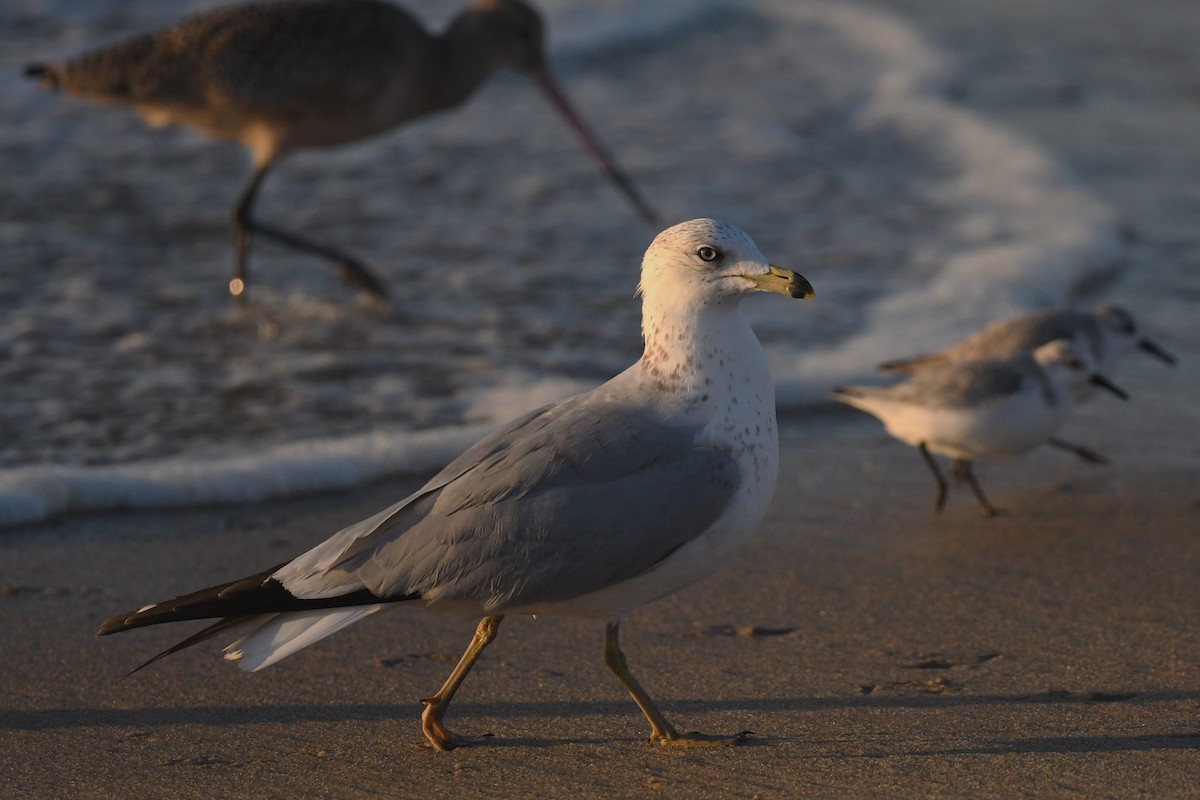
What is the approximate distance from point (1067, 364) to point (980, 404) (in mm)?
484

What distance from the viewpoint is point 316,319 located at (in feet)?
27.1

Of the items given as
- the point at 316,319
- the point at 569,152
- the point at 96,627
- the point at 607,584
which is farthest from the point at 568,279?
the point at 607,584

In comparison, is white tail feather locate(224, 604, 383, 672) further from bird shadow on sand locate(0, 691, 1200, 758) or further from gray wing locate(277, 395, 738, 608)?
bird shadow on sand locate(0, 691, 1200, 758)

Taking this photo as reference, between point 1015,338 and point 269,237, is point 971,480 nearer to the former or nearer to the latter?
point 1015,338

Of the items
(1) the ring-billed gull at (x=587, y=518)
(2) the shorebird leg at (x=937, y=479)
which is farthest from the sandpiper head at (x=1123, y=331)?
(1) the ring-billed gull at (x=587, y=518)

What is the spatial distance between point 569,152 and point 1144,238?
3.87 meters

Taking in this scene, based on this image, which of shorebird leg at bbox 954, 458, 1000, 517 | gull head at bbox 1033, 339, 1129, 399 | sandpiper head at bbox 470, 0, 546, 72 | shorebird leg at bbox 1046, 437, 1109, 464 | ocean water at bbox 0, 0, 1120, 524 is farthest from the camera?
sandpiper head at bbox 470, 0, 546, 72

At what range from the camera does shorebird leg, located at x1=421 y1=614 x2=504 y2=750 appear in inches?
155

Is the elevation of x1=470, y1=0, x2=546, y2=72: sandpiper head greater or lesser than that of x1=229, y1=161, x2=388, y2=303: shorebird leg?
greater

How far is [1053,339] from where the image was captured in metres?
6.70

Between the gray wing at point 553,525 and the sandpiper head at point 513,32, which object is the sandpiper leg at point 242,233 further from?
the gray wing at point 553,525

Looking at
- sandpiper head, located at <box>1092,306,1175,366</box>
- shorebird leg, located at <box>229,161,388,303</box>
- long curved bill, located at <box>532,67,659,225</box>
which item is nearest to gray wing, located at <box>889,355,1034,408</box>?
sandpiper head, located at <box>1092,306,1175,366</box>

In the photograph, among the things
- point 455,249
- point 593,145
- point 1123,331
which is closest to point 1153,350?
point 1123,331

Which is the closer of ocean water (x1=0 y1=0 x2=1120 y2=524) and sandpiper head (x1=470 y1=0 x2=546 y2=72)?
ocean water (x1=0 y1=0 x2=1120 y2=524)
